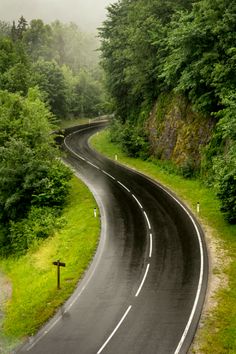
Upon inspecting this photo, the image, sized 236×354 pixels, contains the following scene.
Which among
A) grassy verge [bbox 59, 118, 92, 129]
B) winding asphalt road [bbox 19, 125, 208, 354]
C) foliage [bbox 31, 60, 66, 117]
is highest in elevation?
foliage [bbox 31, 60, 66, 117]

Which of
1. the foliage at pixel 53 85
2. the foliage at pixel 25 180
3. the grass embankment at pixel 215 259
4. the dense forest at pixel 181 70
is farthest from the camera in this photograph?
the foliage at pixel 53 85

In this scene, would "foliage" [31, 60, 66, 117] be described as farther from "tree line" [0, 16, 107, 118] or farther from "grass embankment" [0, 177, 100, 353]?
"grass embankment" [0, 177, 100, 353]

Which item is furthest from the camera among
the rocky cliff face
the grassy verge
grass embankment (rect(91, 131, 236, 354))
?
the grassy verge

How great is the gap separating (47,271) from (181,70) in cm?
2546

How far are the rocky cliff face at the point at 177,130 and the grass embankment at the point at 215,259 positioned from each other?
2.07 m

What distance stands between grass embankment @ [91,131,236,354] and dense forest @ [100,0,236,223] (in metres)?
1.37

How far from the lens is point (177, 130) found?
46.5 meters

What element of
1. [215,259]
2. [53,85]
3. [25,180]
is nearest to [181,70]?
[25,180]

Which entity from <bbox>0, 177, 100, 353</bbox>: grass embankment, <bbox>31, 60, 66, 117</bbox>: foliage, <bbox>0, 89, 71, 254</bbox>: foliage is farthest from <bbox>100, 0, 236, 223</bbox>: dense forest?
<bbox>31, 60, 66, 117</bbox>: foliage

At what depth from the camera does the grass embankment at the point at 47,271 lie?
2130 centimetres

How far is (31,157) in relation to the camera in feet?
127

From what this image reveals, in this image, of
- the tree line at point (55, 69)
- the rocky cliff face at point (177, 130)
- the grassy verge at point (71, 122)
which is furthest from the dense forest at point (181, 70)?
the grassy verge at point (71, 122)

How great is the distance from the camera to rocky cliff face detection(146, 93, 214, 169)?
139 feet

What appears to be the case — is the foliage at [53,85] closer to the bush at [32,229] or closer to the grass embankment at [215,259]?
the grass embankment at [215,259]
